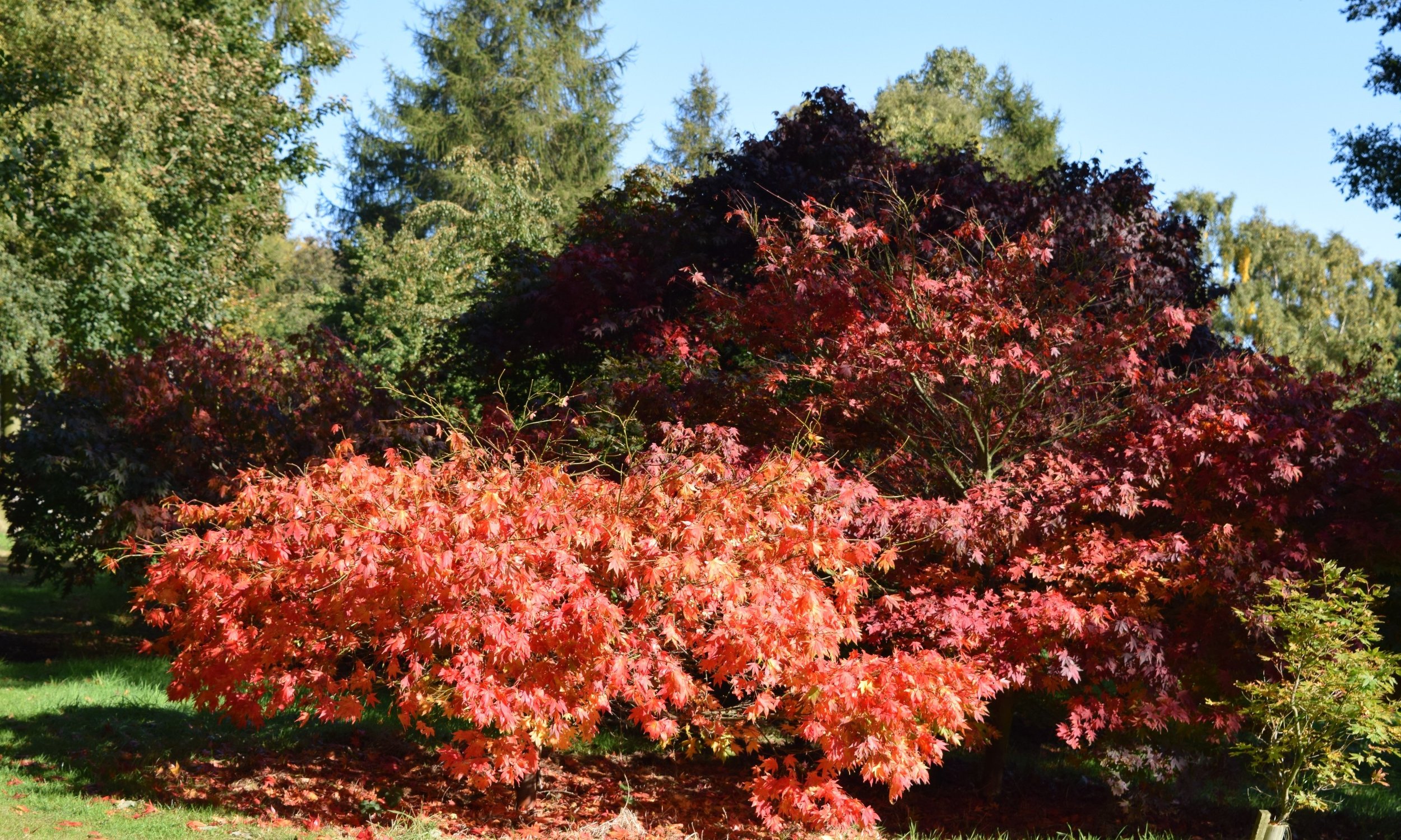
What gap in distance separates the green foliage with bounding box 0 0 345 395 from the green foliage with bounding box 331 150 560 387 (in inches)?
177

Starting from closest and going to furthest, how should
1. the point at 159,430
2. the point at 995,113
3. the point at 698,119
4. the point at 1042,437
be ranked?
the point at 1042,437 < the point at 159,430 < the point at 995,113 < the point at 698,119

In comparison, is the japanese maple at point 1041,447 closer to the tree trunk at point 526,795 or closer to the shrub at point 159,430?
the tree trunk at point 526,795

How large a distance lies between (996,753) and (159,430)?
8.69 meters

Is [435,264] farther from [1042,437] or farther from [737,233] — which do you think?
[1042,437]

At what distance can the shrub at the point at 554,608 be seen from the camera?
18.5 ft

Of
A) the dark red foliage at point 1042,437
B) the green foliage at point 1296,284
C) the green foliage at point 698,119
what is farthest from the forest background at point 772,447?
the green foliage at point 698,119

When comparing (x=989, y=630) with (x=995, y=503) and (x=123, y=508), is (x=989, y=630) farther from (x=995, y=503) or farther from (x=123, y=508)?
(x=123, y=508)

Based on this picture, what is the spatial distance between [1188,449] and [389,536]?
201 inches

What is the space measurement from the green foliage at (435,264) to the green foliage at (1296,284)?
20525 millimetres

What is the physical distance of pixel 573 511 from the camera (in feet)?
19.7

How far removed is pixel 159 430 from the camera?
11117 mm

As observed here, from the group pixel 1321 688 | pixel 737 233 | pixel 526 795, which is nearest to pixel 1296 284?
pixel 737 233

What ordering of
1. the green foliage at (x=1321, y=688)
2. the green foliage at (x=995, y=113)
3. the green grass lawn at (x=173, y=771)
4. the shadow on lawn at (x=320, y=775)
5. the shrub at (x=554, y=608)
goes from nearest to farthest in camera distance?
the shrub at (x=554, y=608) < the green foliage at (x=1321, y=688) < the green grass lawn at (x=173, y=771) < the shadow on lawn at (x=320, y=775) < the green foliage at (x=995, y=113)

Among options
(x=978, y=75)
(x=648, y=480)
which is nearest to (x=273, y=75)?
(x=648, y=480)
